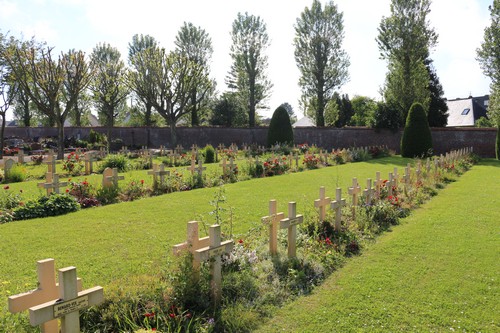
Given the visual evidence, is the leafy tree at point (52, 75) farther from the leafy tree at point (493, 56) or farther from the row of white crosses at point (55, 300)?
the leafy tree at point (493, 56)

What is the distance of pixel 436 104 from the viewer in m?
31.2

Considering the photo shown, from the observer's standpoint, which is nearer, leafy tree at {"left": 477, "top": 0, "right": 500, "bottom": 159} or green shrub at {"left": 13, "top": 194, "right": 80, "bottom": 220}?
green shrub at {"left": 13, "top": 194, "right": 80, "bottom": 220}

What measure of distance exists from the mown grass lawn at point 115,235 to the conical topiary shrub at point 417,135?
13684 mm

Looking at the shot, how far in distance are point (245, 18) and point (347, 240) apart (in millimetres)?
34160

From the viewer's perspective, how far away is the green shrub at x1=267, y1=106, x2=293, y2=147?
27.1 meters

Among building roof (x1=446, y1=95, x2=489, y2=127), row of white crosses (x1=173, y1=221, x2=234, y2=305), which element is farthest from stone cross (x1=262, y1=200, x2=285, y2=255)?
building roof (x1=446, y1=95, x2=489, y2=127)

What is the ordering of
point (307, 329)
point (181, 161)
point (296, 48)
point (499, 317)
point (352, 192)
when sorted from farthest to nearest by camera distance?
point (296, 48) → point (181, 161) → point (352, 192) → point (499, 317) → point (307, 329)

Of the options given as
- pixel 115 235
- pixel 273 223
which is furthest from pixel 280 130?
pixel 273 223

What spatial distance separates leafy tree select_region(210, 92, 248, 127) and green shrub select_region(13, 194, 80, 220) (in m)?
28.9

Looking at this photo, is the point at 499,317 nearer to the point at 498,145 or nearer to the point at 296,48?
the point at 498,145

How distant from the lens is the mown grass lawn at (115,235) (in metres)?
4.64

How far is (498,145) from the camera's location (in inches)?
862

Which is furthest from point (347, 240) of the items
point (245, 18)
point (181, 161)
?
point (245, 18)

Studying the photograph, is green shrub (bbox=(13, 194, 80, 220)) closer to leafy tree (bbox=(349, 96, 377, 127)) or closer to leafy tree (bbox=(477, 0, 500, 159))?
leafy tree (bbox=(477, 0, 500, 159))
